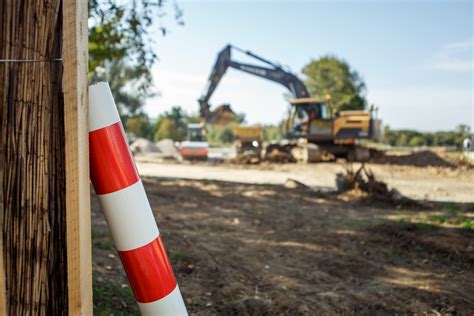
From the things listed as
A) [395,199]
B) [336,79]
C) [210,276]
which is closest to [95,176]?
[210,276]

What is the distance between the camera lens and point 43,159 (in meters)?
1.31

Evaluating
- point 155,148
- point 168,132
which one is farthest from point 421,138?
point 155,148

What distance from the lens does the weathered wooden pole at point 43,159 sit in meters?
1.27

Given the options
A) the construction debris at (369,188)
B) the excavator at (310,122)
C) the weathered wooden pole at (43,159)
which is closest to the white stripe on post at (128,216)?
the weathered wooden pole at (43,159)

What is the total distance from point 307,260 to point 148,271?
319 centimetres

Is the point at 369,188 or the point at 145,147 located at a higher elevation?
the point at 145,147

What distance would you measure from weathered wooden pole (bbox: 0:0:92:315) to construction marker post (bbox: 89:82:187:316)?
0.29 ft

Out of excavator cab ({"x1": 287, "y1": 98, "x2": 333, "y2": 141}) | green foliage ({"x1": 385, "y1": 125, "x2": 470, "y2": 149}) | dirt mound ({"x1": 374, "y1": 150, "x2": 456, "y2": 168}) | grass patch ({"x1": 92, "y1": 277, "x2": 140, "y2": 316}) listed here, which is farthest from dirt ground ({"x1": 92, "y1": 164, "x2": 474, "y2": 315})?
green foliage ({"x1": 385, "y1": 125, "x2": 470, "y2": 149})

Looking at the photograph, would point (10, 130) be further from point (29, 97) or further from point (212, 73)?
point (212, 73)

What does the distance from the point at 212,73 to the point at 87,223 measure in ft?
66.8

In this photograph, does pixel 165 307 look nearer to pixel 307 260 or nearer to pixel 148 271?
pixel 148 271

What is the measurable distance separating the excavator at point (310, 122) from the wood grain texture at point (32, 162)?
750 inches

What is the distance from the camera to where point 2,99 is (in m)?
1.26

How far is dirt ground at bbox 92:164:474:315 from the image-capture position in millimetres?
3021
